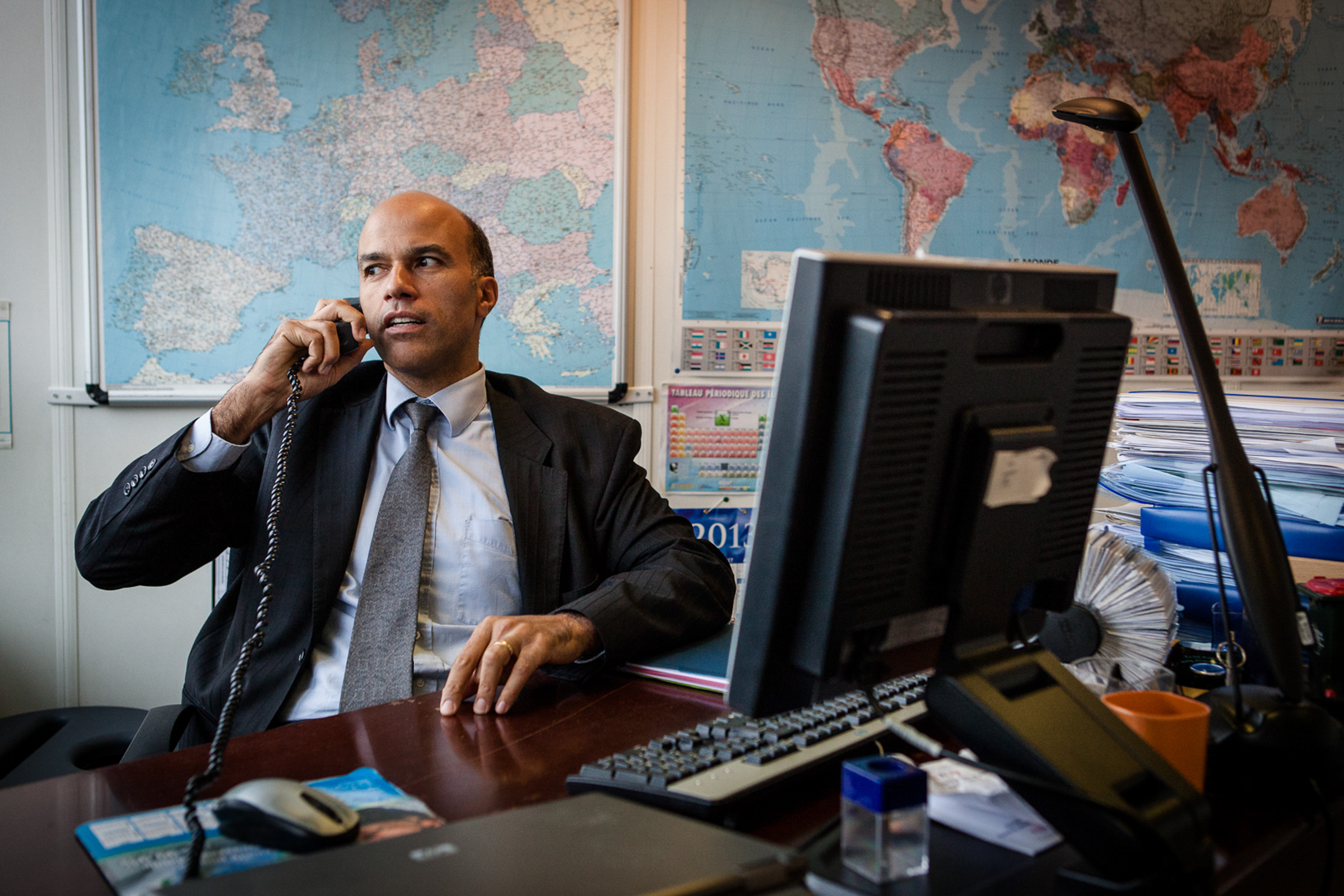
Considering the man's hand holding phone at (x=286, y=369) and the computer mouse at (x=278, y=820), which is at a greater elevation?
the man's hand holding phone at (x=286, y=369)

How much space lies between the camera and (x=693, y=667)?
122 centimetres

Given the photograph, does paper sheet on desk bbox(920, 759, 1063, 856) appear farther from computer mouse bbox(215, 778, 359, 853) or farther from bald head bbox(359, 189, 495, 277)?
bald head bbox(359, 189, 495, 277)

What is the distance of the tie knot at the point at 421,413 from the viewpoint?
1.69 m

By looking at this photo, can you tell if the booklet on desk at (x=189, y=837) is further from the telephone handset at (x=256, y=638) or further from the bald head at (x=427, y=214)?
the bald head at (x=427, y=214)

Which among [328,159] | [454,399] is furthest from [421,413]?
[328,159]

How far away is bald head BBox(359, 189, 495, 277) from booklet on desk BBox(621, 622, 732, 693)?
946mm

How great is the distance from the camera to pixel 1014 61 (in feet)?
9.65

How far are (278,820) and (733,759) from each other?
1.19ft

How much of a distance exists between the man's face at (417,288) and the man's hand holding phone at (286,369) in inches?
4.0

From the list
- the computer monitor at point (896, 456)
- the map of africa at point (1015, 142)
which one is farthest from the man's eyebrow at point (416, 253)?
the computer monitor at point (896, 456)

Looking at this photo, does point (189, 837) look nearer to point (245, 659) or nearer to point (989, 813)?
point (245, 659)

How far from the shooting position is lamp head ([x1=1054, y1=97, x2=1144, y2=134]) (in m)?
0.99

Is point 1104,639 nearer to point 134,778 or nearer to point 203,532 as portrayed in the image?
point 134,778

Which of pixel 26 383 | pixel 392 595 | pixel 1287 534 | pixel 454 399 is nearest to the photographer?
pixel 1287 534
